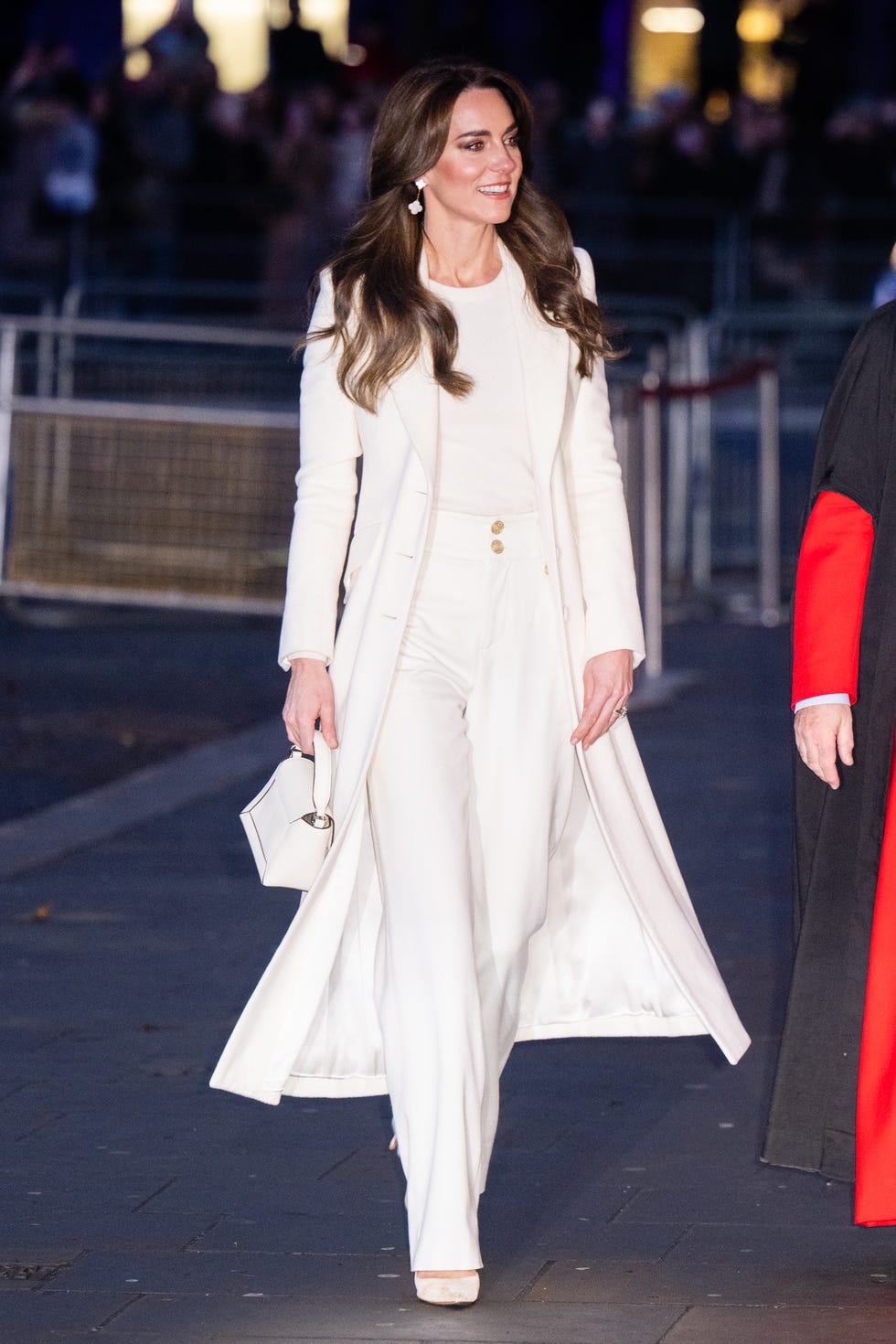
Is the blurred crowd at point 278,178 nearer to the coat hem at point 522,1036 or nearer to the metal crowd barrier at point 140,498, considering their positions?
the metal crowd barrier at point 140,498

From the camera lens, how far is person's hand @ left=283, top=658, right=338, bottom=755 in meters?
4.26

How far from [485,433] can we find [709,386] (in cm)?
853

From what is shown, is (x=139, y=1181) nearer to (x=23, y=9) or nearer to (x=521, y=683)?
(x=521, y=683)

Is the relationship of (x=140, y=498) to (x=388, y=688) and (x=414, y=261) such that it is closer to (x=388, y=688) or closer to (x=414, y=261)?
(x=414, y=261)

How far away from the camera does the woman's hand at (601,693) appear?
14.1 ft

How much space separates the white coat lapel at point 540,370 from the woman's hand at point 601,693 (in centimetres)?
35

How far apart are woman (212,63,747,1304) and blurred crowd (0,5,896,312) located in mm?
14881

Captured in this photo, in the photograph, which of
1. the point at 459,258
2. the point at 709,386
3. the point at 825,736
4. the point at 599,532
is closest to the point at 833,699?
the point at 825,736

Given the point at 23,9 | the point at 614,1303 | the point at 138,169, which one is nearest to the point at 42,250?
the point at 138,169

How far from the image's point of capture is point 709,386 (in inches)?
499

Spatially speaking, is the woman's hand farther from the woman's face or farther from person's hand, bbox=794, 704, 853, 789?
the woman's face

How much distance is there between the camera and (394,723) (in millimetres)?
4223

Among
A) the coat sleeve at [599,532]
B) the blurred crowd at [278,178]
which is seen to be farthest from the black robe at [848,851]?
the blurred crowd at [278,178]

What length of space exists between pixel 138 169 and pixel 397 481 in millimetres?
15746
